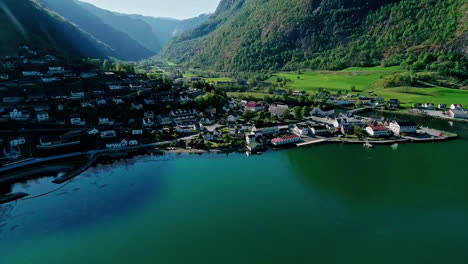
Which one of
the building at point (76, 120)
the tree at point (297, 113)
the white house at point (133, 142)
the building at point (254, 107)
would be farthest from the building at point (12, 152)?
the tree at point (297, 113)

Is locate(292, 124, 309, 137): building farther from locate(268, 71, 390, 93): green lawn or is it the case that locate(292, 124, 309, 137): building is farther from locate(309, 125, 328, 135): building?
locate(268, 71, 390, 93): green lawn

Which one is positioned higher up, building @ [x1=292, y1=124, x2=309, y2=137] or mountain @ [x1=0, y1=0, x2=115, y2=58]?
mountain @ [x1=0, y1=0, x2=115, y2=58]

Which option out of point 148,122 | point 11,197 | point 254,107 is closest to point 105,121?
point 148,122

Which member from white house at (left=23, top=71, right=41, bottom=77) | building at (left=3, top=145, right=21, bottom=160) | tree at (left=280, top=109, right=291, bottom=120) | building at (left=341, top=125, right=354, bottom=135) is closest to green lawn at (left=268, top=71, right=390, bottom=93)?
tree at (left=280, top=109, right=291, bottom=120)

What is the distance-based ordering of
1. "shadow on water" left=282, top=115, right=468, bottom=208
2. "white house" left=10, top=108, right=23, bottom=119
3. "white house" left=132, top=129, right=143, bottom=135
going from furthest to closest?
1. "white house" left=10, top=108, right=23, bottom=119
2. "white house" left=132, top=129, right=143, bottom=135
3. "shadow on water" left=282, top=115, right=468, bottom=208

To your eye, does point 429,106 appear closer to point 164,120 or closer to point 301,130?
point 301,130

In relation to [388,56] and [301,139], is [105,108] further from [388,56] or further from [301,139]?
[388,56]
